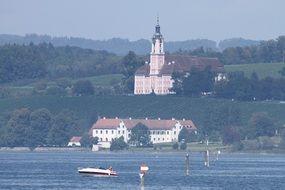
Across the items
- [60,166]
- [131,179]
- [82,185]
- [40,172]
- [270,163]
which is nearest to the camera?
[82,185]

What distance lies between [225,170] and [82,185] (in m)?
29.5

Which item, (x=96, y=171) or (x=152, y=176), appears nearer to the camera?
(x=152, y=176)

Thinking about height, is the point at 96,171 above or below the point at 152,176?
above

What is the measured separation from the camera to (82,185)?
123625mm

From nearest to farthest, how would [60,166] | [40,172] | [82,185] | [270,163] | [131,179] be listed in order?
[82,185]
[131,179]
[40,172]
[60,166]
[270,163]

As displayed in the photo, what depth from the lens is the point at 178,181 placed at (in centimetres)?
13025

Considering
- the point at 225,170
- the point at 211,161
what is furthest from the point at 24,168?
the point at 211,161

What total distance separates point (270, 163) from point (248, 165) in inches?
339

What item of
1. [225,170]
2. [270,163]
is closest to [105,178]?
[225,170]

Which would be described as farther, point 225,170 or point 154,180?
point 225,170

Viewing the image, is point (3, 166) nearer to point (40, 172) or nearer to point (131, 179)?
point (40, 172)

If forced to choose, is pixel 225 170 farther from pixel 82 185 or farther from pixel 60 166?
pixel 82 185

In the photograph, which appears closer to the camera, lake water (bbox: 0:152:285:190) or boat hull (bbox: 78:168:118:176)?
lake water (bbox: 0:152:285:190)

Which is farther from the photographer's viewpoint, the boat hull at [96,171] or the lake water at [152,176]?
the boat hull at [96,171]
